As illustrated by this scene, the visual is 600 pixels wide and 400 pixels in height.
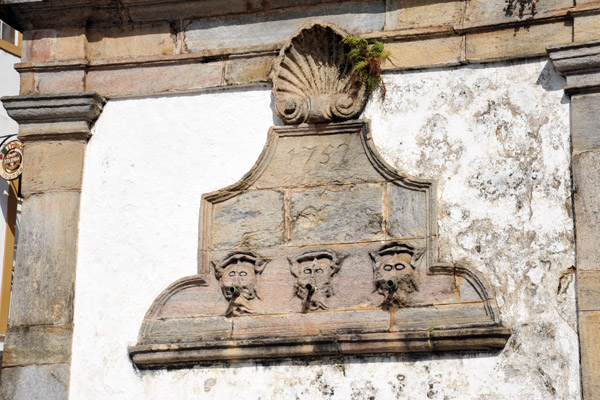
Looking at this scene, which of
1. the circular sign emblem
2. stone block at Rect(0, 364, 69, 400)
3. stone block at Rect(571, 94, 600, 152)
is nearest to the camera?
stone block at Rect(571, 94, 600, 152)

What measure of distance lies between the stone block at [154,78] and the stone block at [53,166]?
46cm

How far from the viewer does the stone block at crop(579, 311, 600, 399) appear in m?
7.82

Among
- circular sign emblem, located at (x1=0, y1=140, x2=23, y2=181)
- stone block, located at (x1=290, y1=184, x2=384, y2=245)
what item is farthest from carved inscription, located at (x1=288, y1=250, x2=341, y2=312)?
circular sign emblem, located at (x1=0, y1=140, x2=23, y2=181)

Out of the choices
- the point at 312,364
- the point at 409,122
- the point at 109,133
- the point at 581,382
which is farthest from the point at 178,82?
the point at 581,382

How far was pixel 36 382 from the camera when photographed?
28.6 feet

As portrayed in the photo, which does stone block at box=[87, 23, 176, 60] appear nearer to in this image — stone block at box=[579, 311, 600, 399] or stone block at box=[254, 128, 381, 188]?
stone block at box=[254, 128, 381, 188]

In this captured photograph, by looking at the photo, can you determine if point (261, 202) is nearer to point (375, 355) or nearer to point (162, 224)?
point (162, 224)

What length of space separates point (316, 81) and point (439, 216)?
1.27 m

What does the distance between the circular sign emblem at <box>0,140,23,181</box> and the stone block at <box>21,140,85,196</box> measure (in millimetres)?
2407

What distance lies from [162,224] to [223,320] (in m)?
0.80

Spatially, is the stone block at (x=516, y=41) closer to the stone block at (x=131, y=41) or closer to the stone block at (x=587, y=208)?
the stone block at (x=587, y=208)

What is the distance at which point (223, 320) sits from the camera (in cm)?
857

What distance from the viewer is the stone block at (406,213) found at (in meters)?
8.47

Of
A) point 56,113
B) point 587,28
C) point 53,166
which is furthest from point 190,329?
point 587,28
